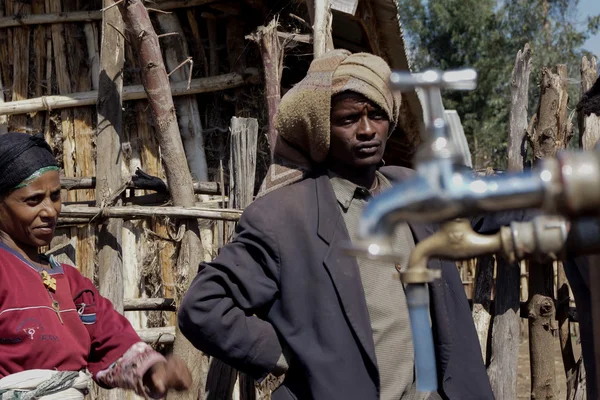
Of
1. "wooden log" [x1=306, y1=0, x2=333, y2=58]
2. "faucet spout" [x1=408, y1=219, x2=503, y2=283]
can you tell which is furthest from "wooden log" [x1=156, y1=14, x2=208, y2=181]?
"faucet spout" [x1=408, y1=219, x2=503, y2=283]

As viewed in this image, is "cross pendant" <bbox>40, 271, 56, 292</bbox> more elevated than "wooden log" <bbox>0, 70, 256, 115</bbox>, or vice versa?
"wooden log" <bbox>0, 70, 256, 115</bbox>

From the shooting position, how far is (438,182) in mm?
997

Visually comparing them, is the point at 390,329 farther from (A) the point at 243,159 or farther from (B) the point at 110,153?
(B) the point at 110,153

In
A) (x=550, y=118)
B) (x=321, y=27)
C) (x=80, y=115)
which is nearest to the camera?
(x=550, y=118)

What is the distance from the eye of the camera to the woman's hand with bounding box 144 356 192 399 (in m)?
2.87

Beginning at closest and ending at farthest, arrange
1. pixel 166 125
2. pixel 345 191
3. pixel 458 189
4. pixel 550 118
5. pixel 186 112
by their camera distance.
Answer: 1. pixel 458 189
2. pixel 345 191
3. pixel 550 118
4. pixel 166 125
5. pixel 186 112

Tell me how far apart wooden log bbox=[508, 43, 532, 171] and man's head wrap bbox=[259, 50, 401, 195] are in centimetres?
173

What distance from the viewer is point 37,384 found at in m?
2.79

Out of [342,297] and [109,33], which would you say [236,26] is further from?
[342,297]

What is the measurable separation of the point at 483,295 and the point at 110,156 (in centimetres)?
234

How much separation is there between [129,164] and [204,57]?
3.45ft

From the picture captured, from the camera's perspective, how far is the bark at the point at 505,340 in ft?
15.1

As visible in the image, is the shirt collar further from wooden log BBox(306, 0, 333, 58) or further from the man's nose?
wooden log BBox(306, 0, 333, 58)

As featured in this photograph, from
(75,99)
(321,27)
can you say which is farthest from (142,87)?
(321,27)
